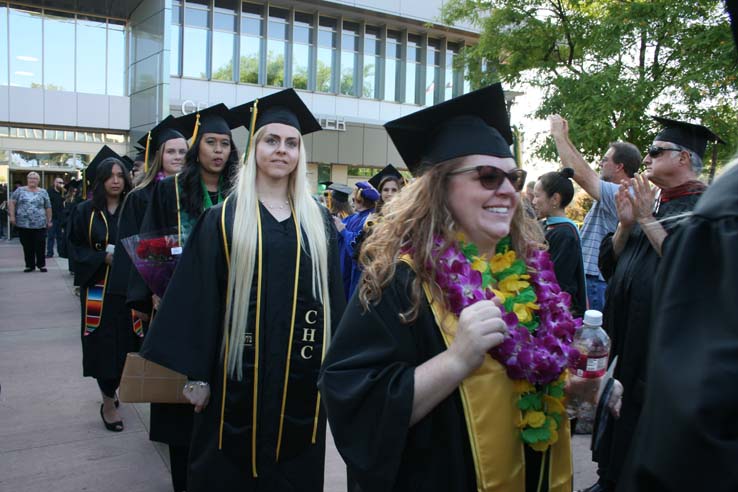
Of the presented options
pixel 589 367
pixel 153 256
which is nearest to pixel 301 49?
pixel 153 256

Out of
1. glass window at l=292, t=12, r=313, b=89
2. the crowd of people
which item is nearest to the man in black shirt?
glass window at l=292, t=12, r=313, b=89

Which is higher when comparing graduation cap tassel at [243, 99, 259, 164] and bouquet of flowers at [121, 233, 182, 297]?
graduation cap tassel at [243, 99, 259, 164]

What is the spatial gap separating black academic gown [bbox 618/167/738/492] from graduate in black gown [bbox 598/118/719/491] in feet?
6.10

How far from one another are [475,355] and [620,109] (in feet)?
33.4

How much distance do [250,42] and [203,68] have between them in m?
2.02

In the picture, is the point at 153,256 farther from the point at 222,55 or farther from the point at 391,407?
the point at 222,55

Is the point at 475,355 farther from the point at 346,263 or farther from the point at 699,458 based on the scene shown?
the point at 346,263

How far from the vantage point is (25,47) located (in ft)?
64.3

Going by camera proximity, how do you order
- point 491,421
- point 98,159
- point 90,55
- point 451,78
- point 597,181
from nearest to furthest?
→ point 491,421 → point 597,181 → point 98,159 → point 90,55 → point 451,78

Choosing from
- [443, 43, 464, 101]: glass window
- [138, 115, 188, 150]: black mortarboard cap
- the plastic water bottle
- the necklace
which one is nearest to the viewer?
the plastic water bottle

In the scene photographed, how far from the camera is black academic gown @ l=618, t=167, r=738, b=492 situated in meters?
0.86

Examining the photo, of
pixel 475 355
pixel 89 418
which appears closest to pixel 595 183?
pixel 475 355

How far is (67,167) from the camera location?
20.8 metres

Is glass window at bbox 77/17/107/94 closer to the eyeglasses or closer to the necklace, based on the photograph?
the necklace
